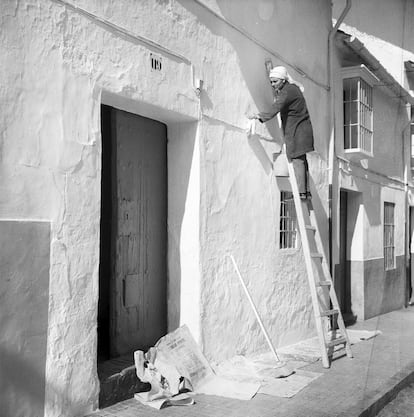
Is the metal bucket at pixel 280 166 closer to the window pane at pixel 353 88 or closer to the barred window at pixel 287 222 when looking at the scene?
the barred window at pixel 287 222

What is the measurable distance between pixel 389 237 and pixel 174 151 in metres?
7.74

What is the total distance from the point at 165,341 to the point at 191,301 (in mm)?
511

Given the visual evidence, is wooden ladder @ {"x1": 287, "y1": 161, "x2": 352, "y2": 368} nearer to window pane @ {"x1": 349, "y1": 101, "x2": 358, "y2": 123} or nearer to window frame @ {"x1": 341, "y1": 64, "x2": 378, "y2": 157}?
window frame @ {"x1": 341, "y1": 64, "x2": 378, "y2": 157}

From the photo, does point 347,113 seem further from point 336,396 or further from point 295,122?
point 336,396

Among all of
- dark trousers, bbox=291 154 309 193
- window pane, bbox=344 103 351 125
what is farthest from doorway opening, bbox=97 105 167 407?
window pane, bbox=344 103 351 125

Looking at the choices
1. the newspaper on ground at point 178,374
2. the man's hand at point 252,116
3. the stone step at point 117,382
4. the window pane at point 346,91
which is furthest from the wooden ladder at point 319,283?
the window pane at point 346,91

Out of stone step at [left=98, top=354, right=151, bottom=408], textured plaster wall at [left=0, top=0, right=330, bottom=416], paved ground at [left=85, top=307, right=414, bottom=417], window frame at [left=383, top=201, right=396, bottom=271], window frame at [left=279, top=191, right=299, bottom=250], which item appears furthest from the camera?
window frame at [left=383, top=201, right=396, bottom=271]

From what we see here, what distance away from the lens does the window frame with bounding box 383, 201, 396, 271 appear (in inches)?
453

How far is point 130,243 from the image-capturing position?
16.6ft

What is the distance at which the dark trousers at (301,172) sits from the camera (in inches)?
265

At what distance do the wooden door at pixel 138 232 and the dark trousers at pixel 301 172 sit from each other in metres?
1.99

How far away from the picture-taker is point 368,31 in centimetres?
971

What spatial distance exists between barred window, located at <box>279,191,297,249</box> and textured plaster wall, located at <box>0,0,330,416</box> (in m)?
0.19

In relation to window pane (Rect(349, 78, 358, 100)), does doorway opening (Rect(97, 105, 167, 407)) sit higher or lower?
lower
